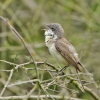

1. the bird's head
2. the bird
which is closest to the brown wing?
the bird

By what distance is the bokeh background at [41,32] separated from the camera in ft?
23.0

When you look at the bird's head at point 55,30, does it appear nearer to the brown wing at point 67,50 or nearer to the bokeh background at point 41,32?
the brown wing at point 67,50

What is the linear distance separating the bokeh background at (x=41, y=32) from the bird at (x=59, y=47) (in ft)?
3.94

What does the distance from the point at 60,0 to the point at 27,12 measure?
3.92ft

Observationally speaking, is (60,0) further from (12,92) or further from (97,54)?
(12,92)

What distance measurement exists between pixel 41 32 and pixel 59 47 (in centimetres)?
338

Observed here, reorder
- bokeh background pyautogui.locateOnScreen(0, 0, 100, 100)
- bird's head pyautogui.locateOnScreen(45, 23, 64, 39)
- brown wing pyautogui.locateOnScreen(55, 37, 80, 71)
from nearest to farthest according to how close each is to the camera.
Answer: brown wing pyautogui.locateOnScreen(55, 37, 80, 71) → bird's head pyautogui.locateOnScreen(45, 23, 64, 39) → bokeh background pyautogui.locateOnScreen(0, 0, 100, 100)

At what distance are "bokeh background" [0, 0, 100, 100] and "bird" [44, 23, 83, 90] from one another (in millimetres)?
1202

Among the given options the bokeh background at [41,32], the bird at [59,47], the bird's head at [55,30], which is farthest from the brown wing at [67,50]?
the bokeh background at [41,32]

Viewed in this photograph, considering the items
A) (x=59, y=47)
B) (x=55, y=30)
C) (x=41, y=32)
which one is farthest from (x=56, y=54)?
(x=41, y=32)

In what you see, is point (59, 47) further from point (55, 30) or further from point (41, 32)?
point (41, 32)

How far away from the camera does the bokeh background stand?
702cm

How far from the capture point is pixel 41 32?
862cm

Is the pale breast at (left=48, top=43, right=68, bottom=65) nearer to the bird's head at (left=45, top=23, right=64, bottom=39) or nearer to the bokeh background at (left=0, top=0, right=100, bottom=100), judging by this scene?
the bird's head at (left=45, top=23, right=64, bottom=39)
